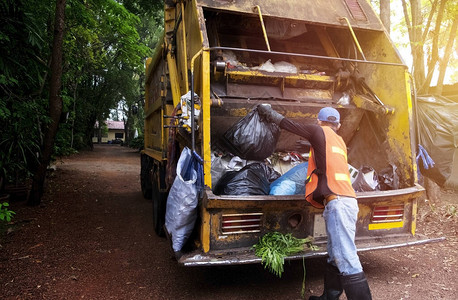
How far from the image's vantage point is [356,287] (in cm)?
218

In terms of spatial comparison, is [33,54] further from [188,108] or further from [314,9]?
[314,9]

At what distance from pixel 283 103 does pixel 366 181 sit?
111 cm

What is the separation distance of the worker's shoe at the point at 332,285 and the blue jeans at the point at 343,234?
0.23 m

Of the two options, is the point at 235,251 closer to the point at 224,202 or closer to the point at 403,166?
the point at 224,202

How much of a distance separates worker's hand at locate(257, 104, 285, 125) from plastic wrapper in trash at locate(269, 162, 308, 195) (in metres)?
0.60

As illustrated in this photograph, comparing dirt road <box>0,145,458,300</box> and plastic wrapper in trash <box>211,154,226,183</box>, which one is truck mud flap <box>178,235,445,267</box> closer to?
dirt road <box>0,145,458,300</box>

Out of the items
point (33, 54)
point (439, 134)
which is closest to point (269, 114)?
point (439, 134)

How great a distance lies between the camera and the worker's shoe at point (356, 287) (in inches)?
85.0

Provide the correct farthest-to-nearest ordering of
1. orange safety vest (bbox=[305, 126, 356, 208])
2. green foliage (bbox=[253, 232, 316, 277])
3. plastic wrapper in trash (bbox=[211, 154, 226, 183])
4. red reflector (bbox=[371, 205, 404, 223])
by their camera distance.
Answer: plastic wrapper in trash (bbox=[211, 154, 226, 183])
red reflector (bbox=[371, 205, 404, 223])
green foliage (bbox=[253, 232, 316, 277])
orange safety vest (bbox=[305, 126, 356, 208])

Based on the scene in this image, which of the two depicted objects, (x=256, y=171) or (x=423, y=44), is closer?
(x=256, y=171)

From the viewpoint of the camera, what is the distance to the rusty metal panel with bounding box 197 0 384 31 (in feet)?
10.1

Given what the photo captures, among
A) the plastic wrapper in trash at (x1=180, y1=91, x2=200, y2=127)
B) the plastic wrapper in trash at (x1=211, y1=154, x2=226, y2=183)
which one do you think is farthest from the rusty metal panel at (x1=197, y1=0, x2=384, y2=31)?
the plastic wrapper in trash at (x1=211, y1=154, x2=226, y2=183)

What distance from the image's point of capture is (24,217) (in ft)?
16.1

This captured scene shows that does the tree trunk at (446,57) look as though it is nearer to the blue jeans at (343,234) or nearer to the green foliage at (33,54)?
the blue jeans at (343,234)
